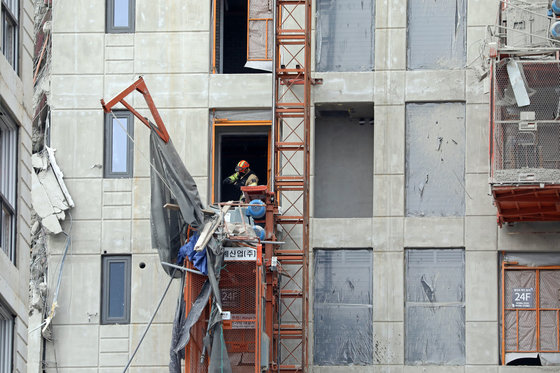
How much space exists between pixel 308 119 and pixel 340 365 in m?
6.96

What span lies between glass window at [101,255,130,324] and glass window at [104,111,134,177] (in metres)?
2.52

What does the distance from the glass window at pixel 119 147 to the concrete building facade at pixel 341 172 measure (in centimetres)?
7

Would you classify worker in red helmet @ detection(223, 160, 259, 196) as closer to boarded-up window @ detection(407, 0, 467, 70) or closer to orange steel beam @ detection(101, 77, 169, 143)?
orange steel beam @ detection(101, 77, 169, 143)

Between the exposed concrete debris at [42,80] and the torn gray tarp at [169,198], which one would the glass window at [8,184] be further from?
the exposed concrete debris at [42,80]

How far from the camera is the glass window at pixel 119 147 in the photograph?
153ft

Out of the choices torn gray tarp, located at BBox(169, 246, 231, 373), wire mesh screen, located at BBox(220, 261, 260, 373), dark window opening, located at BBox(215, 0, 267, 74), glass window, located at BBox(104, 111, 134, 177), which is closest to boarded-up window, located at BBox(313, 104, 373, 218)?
dark window opening, located at BBox(215, 0, 267, 74)

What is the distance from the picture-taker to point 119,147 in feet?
153

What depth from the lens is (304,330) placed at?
1742 inches

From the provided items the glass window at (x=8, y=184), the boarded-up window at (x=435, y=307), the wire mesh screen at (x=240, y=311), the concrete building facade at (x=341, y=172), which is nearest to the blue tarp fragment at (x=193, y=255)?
the wire mesh screen at (x=240, y=311)

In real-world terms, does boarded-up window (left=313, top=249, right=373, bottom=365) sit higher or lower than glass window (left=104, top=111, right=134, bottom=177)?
lower

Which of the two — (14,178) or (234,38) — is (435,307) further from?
(14,178)

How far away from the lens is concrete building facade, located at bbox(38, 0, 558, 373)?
45.2m

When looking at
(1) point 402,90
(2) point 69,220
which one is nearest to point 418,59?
(1) point 402,90

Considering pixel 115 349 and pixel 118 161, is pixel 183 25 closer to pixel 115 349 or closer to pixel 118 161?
pixel 118 161
